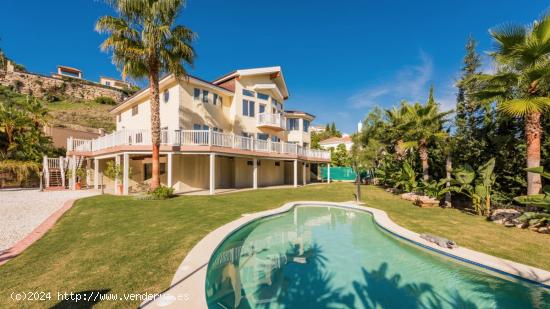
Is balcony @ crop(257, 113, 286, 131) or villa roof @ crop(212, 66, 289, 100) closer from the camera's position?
villa roof @ crop(212, 66, 289, 100)

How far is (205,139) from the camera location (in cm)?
1616

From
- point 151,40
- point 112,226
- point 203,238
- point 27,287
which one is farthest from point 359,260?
point 151,40

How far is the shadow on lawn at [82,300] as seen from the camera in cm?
364

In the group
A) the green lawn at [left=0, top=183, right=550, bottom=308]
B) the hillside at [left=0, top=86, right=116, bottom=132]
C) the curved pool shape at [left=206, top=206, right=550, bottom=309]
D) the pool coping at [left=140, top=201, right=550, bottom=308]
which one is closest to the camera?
the pool coping at [left=140, top=201, right=550, bottom=308]

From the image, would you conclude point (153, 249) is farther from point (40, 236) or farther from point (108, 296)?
point (40, 236)

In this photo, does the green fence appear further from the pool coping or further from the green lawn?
the pool coping

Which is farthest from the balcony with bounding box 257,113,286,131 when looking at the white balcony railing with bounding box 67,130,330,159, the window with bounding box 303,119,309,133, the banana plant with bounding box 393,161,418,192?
the banana plant with bounding box 393,161,418,192

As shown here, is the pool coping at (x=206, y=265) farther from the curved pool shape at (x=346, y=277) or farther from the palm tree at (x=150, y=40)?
the palm tree at (x=150, y=40)

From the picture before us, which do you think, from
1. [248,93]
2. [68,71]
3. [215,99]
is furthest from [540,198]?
[68,71]

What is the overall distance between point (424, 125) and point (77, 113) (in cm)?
6002

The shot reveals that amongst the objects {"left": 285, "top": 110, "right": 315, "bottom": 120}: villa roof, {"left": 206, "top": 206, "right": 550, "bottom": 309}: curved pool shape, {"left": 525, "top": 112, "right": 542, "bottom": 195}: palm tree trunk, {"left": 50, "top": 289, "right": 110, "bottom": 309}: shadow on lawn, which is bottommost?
{"left": 206, "top": 206, "right": 550, "bottom": 309}: curved pool shape

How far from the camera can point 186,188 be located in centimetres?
1830

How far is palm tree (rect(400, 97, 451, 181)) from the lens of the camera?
14500 mm

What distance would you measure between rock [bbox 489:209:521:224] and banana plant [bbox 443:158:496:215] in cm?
75
